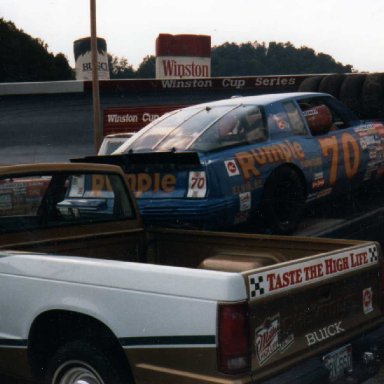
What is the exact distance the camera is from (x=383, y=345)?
4645mm

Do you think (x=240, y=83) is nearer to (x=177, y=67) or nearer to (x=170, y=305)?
(x=170, y=305)

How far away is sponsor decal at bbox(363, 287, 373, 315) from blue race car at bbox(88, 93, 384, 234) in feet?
8.84

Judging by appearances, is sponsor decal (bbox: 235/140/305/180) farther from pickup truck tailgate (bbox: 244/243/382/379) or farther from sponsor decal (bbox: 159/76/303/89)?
sponsor decal (bbox: 159/76/303/89)

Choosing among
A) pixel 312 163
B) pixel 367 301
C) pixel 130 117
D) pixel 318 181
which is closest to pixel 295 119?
pixel 312 163

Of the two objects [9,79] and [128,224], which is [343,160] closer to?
[128,224]

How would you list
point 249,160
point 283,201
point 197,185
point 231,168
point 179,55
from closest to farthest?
point 197,185
point 231,168
point 249,160
point 283,201
point 179,55

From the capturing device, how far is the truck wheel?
13.1 ft

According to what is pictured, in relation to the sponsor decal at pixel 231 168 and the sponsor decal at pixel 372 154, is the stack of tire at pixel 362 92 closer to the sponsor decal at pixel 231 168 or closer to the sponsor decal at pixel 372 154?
the sponsor decal at pixel 372 154

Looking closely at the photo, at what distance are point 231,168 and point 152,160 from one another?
0.73 m

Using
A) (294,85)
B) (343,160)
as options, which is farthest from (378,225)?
(294,85)

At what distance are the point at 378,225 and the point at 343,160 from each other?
4.05 feet

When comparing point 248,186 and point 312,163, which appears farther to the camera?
point 312,163

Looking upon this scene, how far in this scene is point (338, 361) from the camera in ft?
13.8

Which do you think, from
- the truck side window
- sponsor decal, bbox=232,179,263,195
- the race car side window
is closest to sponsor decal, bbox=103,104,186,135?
the race car side window
